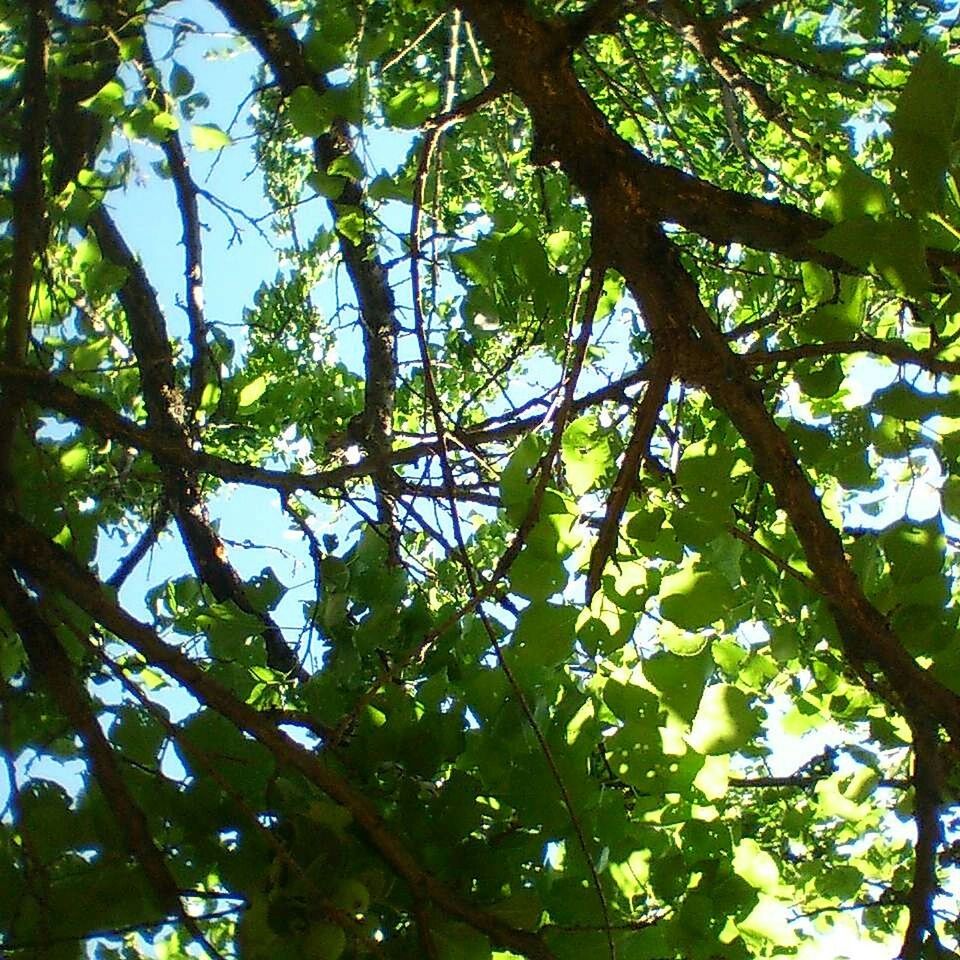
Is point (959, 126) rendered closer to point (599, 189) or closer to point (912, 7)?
point (599, 189)

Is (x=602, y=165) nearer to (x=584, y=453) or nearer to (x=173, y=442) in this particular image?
(x=584, y=453)

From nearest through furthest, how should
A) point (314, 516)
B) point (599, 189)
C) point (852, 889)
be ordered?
point (599, 189)
point (852, 889)
point (314, 516)

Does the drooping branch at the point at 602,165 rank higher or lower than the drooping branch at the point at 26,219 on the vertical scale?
lower

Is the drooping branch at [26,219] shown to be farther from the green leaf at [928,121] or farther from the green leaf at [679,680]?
the green leaf at [928,121]


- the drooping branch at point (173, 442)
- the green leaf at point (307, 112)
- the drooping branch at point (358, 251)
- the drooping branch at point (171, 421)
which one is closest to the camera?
the drooping branch at point (173, 442)

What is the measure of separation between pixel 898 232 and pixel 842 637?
443mm

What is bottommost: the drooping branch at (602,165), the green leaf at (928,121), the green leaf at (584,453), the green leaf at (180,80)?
the green leaf at (928,121)

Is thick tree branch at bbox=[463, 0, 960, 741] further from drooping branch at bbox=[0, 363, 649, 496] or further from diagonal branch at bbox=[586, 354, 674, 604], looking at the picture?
drooping branch at bbox=[0, 363, 649, 496]

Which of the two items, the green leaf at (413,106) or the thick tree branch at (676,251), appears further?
the green leaf at (413,106)

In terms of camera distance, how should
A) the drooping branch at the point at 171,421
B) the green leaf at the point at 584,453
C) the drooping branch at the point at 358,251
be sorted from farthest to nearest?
the drooping branch at the point at 171,421 < the drooping branch at the point at 358,251 < the green leaf at the point at 584,453

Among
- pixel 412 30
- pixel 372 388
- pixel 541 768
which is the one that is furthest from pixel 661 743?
pixel 412 30

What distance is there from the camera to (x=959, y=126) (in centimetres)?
73

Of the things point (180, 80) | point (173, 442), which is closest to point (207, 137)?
point (180, 80)

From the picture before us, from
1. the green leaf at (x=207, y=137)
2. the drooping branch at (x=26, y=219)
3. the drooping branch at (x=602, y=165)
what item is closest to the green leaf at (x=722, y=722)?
the drooping branch at (x=602, y=165)
